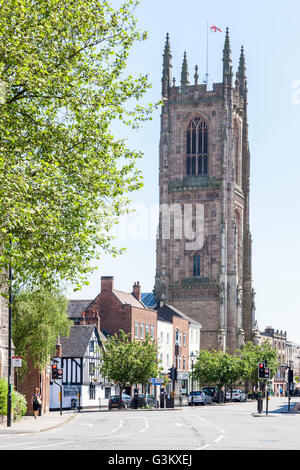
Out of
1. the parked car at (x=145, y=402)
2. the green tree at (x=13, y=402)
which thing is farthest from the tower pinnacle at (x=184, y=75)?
the green tree at (x=13, y=402)

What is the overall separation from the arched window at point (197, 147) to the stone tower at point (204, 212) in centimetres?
13

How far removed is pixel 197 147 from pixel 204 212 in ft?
30.2

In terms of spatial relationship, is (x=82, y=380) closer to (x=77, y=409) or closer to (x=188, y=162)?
Answer: (x=77, y=409)

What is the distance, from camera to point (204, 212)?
11294 cm

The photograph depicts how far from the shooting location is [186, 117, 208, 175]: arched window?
11519cm

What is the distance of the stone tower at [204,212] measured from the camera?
11006cm

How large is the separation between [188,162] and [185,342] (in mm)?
27924

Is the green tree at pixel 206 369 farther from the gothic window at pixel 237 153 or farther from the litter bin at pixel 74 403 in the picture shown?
the gothic window at pixel 237 153

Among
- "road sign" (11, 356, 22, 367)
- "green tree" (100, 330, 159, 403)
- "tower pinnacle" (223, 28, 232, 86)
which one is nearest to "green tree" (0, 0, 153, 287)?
"road sign" (11, 356, 22, 367)

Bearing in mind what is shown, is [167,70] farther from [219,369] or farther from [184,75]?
[219,369]

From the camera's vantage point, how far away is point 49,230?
76.7 ft

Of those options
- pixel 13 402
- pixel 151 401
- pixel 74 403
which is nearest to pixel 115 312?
pixel 151 401

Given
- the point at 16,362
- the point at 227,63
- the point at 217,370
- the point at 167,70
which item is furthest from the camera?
the point at 167,70
